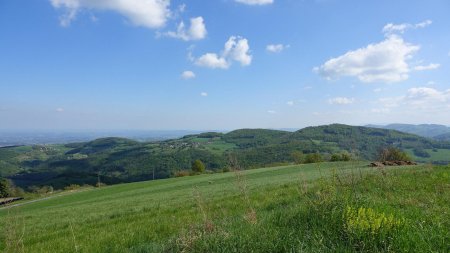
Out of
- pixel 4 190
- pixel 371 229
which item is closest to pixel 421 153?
pixel 4 190

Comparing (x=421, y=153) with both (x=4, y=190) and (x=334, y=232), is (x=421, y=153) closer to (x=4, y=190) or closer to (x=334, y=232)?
(x=4, y=190)

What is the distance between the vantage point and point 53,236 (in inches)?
396

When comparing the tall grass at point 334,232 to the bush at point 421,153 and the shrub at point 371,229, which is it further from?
the bush at point 421,153

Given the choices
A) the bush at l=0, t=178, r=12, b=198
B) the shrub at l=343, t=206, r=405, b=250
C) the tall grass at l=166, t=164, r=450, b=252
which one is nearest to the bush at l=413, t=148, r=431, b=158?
the bush at l=0, t=178, r=12, b=198

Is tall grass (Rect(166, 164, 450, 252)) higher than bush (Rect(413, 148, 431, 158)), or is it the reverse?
tall grass (Rect(166, 164, 450, 252))

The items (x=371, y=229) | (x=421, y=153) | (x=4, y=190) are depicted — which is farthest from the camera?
(x=421, y=153)

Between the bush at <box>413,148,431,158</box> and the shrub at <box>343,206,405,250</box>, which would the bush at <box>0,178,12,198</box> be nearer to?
the shrub at <box>343,206,405,250</box>

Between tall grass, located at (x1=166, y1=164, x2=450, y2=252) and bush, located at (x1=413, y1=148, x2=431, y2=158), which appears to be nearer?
tall grass, located at (x1=166, y1=164, x2=450, y2=252)

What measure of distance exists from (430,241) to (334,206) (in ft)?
5.23

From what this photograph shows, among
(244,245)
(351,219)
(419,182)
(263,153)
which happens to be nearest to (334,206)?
(351,219)

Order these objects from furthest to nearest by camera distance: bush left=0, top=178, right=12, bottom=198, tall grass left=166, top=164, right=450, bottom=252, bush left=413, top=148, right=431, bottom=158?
bush left=413, top=148, right=431, bottom=158 < bush left=0, top=178, right=12, bottom=198 < tall grass left=166, top=164, right=450, bottom=252

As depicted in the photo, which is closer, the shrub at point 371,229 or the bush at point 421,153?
the shrub at point 371,229

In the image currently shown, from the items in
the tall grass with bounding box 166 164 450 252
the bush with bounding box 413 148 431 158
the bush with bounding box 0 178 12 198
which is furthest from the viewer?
the bush with bounding box 413 148 431 158

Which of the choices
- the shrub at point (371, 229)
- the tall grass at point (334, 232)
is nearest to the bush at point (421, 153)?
the tall grass at point (334, 232)
